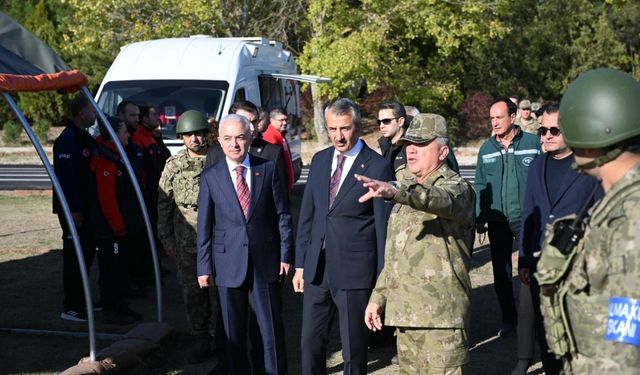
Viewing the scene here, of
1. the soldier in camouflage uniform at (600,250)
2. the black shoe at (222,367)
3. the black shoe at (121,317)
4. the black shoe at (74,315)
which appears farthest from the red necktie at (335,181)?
the black shoe at (74,315)

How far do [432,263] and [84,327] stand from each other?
13.8ft

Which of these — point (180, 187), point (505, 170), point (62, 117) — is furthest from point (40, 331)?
point (62, 117)

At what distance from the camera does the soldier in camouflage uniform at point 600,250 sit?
287 cm

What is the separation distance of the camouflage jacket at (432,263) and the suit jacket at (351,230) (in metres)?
0.82

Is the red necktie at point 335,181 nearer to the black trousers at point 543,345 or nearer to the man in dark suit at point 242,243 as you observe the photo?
the man in dark suit at point 242,243

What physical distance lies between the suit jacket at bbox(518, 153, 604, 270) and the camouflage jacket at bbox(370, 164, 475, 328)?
1.09m

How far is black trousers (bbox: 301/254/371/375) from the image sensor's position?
19.4 ft

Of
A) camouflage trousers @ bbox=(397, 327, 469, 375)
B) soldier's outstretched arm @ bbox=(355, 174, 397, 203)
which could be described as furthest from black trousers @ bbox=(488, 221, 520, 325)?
soldier's outstretched arm @ bbox=(355, 174, 397, 203)

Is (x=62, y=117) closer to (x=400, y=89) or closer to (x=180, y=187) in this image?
(x=400, y=89)

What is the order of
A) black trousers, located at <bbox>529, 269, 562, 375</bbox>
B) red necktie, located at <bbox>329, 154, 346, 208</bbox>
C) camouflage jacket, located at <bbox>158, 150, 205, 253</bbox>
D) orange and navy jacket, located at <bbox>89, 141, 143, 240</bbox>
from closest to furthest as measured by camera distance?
black trousers, located at <bbox>529, 269, 562, 375</bbox>
red necktie, located at <bbox>329, 154, 346, 208</bbox>
camouflage jacket, located at <bbox>158, 150, 205, 253</bbox>
orange and navy jacket, located at <bbox>89, 141, 143, 240</bbox>

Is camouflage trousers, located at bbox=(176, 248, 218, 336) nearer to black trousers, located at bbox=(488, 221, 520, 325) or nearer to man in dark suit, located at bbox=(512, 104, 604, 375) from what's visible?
man in dark suit, located at bbox=(512, 104, 604, 375)

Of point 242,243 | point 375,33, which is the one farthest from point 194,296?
point 375,33

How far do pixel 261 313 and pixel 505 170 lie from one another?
2769 millimetres

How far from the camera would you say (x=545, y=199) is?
610 centimetres
